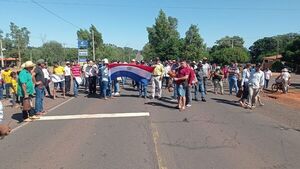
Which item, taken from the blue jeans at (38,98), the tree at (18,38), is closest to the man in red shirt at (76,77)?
the blue jeans at (38,98)

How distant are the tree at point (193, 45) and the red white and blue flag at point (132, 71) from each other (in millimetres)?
39741

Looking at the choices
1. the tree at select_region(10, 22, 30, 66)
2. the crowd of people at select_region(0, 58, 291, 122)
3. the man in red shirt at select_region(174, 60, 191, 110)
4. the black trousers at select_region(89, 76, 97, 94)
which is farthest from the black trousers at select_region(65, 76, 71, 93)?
the tree at select_region(10, 22, 30, 66)

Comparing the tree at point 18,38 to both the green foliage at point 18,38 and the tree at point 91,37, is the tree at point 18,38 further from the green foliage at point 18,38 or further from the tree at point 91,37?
the tree at point 91,37

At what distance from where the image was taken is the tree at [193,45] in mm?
60506

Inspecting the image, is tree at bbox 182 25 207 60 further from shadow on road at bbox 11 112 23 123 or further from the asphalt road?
the asphalt road

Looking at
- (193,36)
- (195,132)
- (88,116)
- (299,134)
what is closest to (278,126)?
(299,134)

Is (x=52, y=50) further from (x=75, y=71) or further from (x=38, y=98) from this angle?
(x=38, y=98)

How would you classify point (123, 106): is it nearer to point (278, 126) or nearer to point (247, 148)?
point (278, 126)

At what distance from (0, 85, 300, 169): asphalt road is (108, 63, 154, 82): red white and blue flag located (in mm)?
5408

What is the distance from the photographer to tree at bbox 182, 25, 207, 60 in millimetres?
60506

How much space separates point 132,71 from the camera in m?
17.9

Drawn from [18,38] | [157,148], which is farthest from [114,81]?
[18,38]

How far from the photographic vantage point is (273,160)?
6.63 meters

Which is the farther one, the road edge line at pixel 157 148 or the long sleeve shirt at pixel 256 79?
the long sleeve shirt at pixel 256 79
